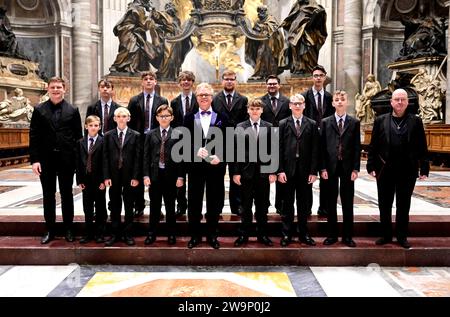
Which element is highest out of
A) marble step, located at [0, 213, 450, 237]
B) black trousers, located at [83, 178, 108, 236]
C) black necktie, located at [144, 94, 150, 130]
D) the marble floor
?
black necktie, located at [144, 94, 150, 130]

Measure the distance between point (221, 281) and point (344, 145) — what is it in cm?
185

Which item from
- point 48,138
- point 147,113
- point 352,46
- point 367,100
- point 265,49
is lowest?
point 48,138

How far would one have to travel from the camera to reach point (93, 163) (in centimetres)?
473

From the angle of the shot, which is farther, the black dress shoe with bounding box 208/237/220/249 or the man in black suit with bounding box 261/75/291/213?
the man in black suit with bounding box 261/75/291/213

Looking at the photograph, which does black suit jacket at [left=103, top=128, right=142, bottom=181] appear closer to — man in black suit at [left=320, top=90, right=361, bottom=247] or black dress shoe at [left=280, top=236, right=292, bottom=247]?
black dress shoe at [left=280, top=236, right=292, bottom=247]

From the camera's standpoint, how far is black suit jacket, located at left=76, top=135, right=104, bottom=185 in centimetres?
474

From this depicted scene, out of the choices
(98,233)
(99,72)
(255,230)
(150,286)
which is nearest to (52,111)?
(98,233)

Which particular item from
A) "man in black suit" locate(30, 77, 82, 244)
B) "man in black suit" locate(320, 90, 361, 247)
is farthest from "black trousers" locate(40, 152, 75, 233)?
"man in black suit" locate(320, 90, 361, 247)

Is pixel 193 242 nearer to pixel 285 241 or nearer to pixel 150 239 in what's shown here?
pixel 150 239

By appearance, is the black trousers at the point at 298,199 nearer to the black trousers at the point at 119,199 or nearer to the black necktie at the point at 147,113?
the black trousers at the point at 119,199

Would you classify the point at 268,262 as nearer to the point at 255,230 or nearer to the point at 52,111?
the point at 255,230

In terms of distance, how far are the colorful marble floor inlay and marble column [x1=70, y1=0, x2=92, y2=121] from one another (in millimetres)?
16357

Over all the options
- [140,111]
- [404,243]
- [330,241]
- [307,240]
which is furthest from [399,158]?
[140,111]

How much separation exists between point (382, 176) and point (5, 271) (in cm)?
382
